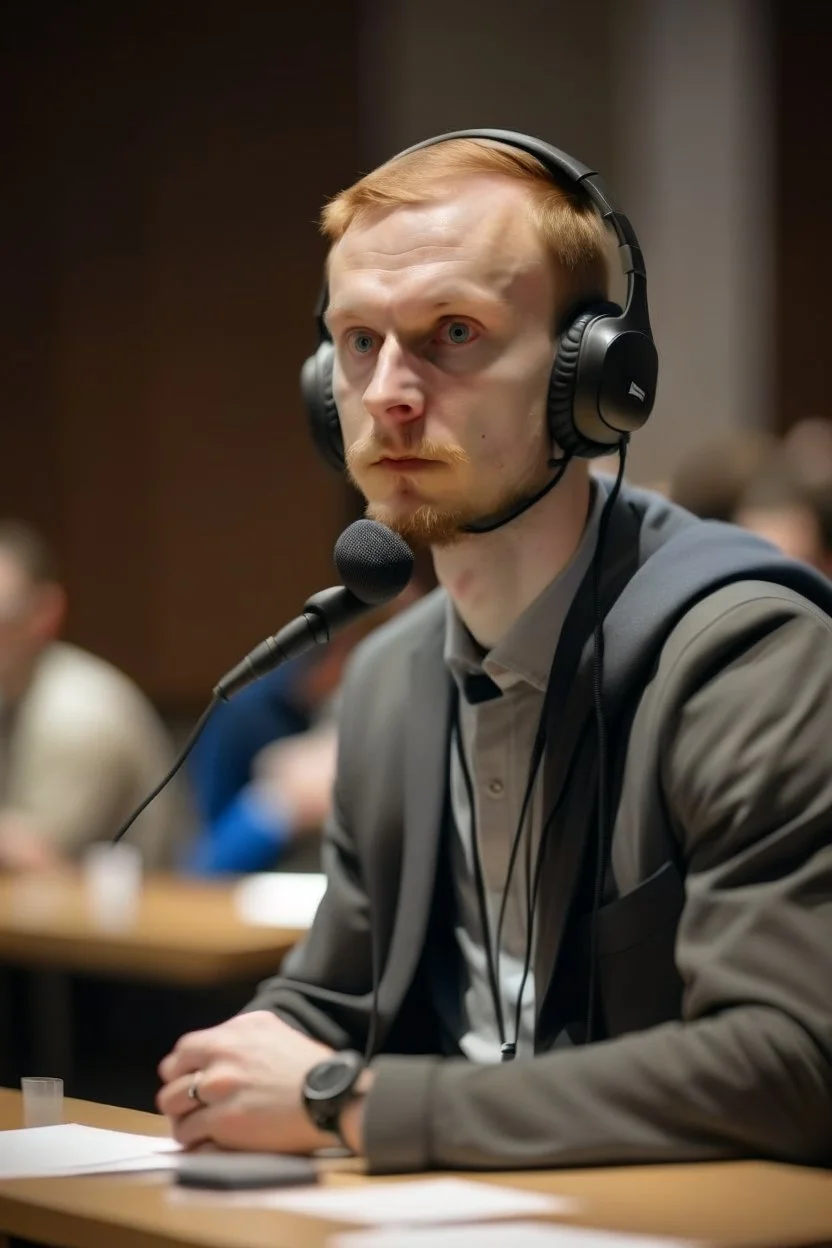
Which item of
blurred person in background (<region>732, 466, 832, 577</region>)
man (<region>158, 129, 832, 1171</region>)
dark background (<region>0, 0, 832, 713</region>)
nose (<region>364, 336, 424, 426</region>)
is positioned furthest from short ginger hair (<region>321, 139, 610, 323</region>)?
dark background (<region>0, 0, 832, 713</region>)

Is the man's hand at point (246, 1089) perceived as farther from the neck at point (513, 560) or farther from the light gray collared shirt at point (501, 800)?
the neck at point (513, 560)

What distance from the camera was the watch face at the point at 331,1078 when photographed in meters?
1.34

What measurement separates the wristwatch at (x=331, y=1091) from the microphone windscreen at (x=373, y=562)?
1.15ft

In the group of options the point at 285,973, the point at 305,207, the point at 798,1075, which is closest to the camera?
the point at 798,1075

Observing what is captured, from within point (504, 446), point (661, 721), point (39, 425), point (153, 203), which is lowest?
point (39, 425)

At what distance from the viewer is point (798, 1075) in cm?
128

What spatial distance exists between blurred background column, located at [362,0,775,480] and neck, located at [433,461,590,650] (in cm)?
308

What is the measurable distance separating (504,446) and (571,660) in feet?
0.62

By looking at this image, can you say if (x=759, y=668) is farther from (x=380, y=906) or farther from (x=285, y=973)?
(x=285, y=973)

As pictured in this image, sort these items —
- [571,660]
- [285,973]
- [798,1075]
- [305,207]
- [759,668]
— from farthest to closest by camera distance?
[305,207], [285,973], [571,660], [759,668], [798,1075]

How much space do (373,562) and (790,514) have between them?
1425 millimetres

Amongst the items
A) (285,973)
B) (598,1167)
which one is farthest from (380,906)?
(598,1167)

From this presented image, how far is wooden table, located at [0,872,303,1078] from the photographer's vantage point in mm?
2947

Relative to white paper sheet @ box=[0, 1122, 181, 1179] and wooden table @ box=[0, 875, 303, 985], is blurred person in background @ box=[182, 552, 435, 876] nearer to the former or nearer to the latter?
wooden table @ box=[0, 875, 303, 985]
